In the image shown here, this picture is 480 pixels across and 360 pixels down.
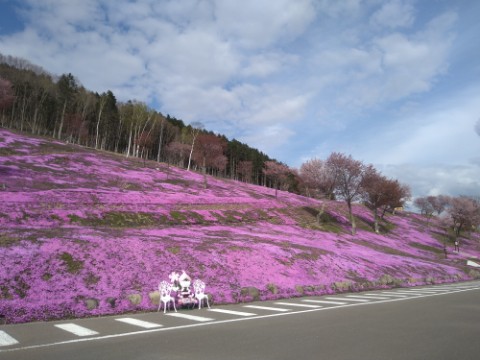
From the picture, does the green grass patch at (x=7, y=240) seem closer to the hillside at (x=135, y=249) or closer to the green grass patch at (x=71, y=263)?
the hillside at (x=135, y=249)

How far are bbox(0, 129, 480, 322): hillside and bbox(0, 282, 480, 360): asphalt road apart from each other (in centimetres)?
243

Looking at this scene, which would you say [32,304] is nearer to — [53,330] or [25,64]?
[53,330]

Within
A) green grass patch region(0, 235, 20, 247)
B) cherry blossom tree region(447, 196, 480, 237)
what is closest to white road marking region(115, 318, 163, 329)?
green grass patch region(0, 235, 20, 247)

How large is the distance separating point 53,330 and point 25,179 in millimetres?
33176

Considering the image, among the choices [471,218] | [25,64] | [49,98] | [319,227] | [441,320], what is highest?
[25,64]

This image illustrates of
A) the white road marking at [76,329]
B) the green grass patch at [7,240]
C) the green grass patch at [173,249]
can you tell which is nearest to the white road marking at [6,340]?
the white road marking at [76,329]

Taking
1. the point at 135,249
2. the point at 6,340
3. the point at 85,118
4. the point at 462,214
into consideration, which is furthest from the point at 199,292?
the point at 85,118

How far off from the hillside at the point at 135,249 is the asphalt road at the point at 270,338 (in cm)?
243

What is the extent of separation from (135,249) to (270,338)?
38.8 feet

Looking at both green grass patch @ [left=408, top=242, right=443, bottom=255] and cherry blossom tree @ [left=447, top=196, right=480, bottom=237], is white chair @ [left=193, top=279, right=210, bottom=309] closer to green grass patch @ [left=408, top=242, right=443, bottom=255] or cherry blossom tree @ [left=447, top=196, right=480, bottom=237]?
green grass patch @ [left=408, top=242, right=443, bottom=255]

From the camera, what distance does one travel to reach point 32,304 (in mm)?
12977

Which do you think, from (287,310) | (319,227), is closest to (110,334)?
(287,310)

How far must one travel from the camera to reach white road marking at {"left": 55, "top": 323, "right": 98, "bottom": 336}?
34.5 feet

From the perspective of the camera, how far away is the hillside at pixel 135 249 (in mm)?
14672
